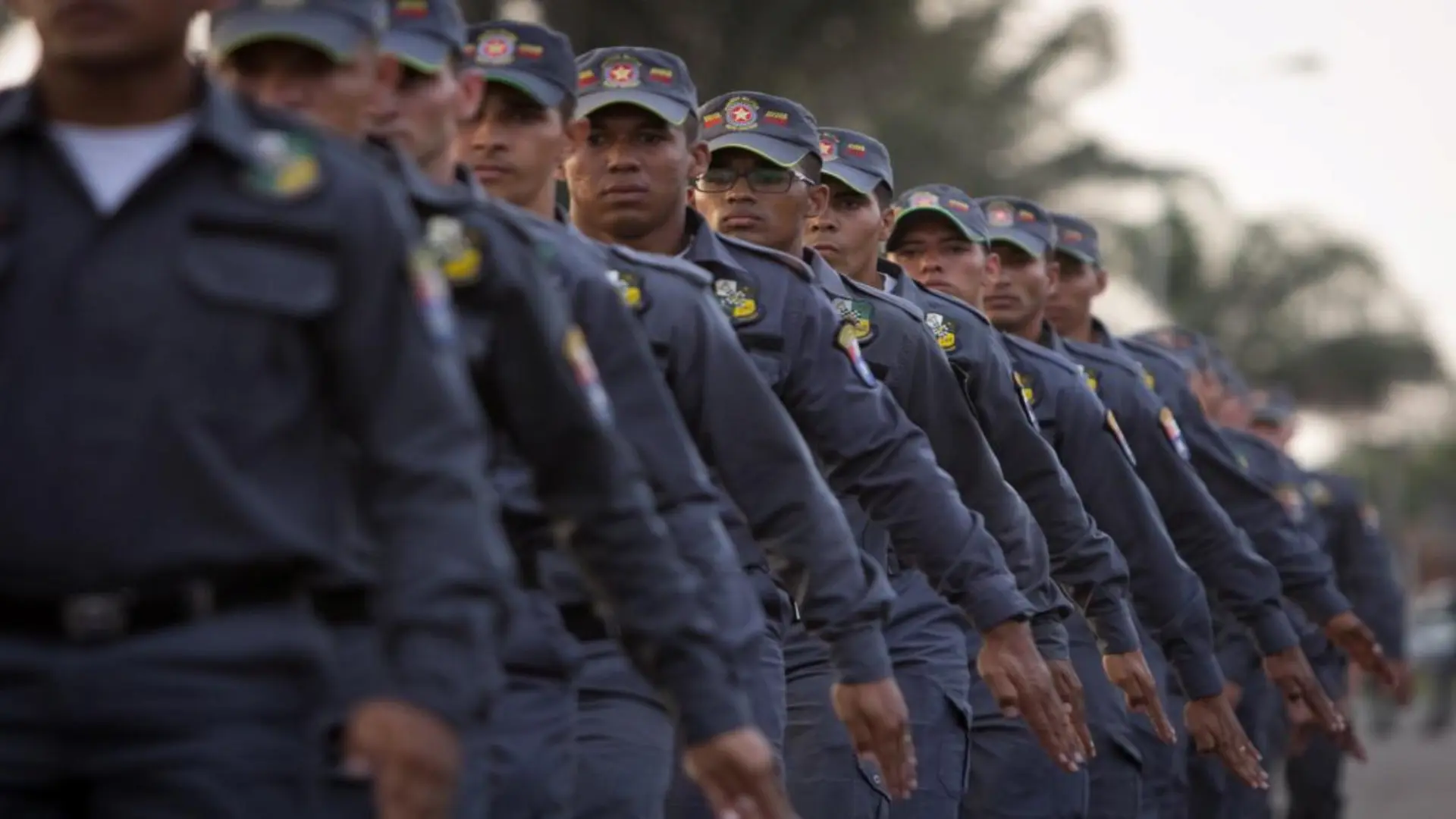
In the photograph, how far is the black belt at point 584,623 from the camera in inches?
257

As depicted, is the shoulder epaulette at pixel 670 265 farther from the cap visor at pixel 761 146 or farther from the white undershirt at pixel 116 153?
the white undershirt at pixel 116 153

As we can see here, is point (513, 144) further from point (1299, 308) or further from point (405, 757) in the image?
point (1299, 308)

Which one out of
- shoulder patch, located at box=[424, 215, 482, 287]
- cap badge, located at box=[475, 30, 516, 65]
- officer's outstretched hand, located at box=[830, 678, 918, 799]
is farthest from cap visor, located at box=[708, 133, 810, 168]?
shoulder patch, located at box=[424, 215, 482, 287]

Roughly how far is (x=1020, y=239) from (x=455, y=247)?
7.83 metres

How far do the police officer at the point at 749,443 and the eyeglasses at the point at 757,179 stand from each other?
7.90ft

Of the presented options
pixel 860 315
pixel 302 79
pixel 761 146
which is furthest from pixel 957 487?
pixel 302 79

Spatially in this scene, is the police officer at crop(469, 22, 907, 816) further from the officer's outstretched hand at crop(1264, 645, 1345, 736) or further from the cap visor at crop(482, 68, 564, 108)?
the officer's outstretched hand at crop(1264, 645, 1345, 736)

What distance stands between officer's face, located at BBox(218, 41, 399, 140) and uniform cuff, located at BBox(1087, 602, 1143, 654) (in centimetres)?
588

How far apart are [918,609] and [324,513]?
5.29 m

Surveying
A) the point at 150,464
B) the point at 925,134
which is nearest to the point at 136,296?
the point at 150,464

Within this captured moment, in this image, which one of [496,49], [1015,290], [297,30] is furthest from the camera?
[1015,290]

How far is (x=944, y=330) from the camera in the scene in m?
10.2

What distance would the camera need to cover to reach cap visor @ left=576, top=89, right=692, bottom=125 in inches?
327

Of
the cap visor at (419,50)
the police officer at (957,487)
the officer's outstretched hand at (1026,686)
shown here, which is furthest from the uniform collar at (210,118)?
the police officer at (957,487)
